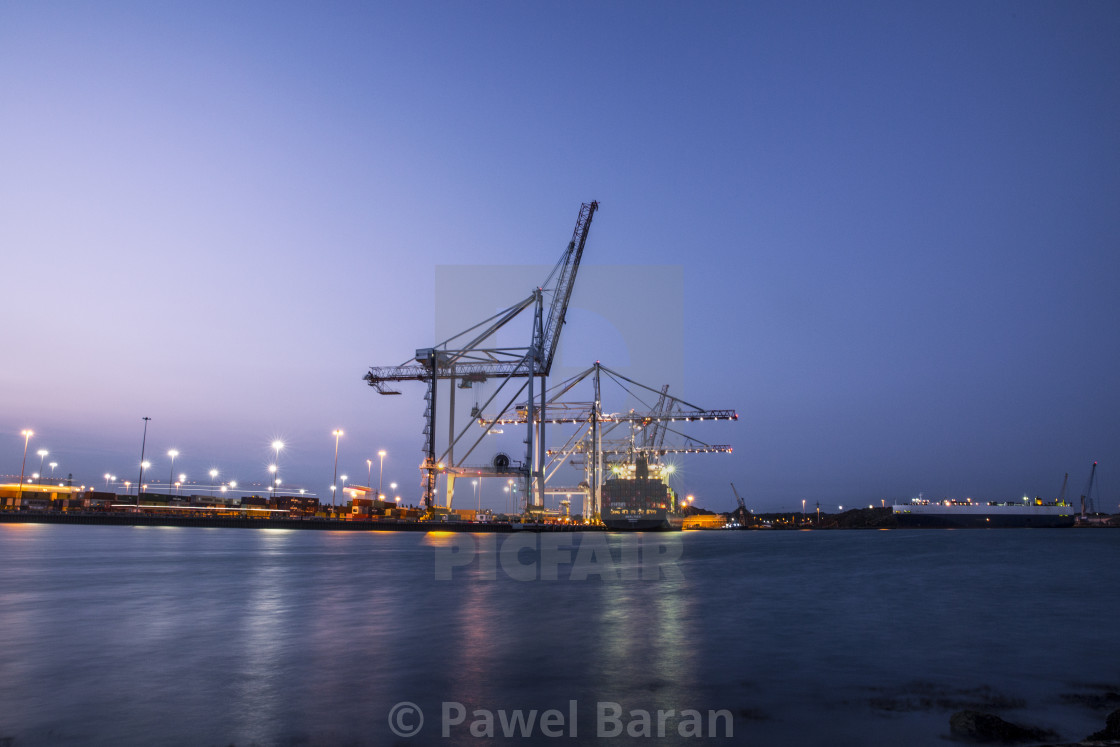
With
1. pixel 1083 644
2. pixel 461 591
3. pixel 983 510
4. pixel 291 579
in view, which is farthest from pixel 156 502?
pixel 983 510

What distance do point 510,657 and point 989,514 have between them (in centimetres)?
17710

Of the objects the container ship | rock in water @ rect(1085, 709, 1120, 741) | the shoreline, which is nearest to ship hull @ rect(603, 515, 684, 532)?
the container ship

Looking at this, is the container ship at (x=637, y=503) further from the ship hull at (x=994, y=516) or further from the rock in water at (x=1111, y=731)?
the rock in water at (x=1111, y=731)

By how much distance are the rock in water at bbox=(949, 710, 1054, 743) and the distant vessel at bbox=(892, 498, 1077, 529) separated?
174684mm

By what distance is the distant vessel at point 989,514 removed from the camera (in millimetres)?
153000

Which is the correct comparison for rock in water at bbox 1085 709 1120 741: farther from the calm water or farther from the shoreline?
the shoreline

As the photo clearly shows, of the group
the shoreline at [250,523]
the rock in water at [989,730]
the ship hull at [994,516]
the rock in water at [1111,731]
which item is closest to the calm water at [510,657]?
the rock in water at [989,730]

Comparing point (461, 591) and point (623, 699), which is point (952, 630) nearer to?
point (623, 699)

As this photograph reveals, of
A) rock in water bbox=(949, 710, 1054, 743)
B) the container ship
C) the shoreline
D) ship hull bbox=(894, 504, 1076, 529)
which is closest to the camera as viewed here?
rock in water bbox=(949, 710, 1054, 743)

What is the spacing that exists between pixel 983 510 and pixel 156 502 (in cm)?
16428

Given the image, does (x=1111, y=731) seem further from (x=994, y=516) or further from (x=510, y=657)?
(x=994, y=516)

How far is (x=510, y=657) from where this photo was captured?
1002cm

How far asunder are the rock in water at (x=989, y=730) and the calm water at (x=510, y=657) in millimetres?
198

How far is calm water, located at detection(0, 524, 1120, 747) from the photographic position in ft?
22.2
